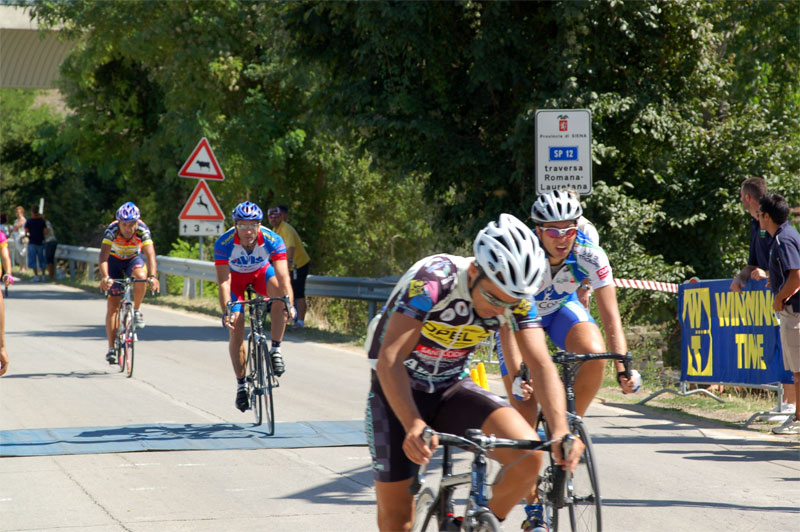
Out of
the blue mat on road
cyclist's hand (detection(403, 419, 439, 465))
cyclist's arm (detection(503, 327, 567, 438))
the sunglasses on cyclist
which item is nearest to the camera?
cyclist's hand (detection(403, 419, 439, 465))

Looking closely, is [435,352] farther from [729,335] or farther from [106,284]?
[106,284]

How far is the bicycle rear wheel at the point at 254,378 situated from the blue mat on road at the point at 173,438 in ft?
0.60

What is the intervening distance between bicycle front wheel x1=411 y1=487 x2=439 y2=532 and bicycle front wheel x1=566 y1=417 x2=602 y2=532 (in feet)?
3.11

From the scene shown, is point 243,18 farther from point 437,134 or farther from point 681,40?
point 681,40

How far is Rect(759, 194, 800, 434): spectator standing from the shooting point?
9078mm

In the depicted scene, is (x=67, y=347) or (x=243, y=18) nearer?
(x=67, y=347)

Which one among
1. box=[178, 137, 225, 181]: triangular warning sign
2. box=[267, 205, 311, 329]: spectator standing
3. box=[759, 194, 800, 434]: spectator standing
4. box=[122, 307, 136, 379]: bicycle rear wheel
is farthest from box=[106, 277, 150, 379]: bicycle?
box=[759, 194, 800, 434]: spectator standing

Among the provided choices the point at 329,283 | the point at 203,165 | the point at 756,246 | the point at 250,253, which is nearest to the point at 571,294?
the point at 756,246

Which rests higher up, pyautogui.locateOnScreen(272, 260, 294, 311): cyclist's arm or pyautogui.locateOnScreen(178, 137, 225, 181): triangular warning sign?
pyautogui.locateOnScreen(178, 137, 225, 181): triangular warning sign

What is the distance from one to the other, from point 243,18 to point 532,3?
9.15 m

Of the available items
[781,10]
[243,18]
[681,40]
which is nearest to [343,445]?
[681,40]

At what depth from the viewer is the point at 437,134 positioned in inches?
628

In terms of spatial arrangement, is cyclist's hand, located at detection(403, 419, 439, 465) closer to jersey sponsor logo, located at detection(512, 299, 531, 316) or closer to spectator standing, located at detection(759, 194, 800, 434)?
jersey sponsor logo, located at detection(512, 299, 531, 316)

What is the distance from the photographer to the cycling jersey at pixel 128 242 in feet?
42.5
